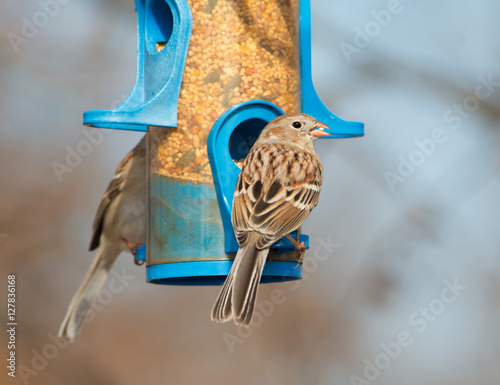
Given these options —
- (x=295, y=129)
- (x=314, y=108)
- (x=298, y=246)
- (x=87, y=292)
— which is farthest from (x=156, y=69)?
(x=87, y=292)

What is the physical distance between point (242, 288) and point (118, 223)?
2080 mm

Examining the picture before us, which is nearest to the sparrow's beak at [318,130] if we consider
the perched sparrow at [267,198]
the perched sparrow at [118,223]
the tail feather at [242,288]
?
the perched sparrow at [267,198]

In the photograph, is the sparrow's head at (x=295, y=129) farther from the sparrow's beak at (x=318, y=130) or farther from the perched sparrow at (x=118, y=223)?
the perched sparrow at (x=118, y=223)

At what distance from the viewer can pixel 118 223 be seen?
6.14m

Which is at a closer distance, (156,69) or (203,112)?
(203,112)

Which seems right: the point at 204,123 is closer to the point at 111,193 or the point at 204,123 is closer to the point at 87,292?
the point at 111,193

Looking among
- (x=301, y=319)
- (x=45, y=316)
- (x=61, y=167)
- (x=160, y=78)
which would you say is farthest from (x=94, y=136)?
(x=160, y=78)

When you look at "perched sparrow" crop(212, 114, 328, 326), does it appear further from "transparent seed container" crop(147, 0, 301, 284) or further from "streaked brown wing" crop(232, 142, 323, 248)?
"transparent seed container" crop(147, 0, 301, 284)

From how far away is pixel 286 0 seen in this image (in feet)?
17.3

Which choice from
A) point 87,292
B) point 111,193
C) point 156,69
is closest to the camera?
point 156,69

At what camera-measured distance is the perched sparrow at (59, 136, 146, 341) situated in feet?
19.9

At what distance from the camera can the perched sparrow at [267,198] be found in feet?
14.1

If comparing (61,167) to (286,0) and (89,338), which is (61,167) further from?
(286,0)

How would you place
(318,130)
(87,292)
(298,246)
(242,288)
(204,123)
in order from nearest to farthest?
(242,288)
(298,246)
(204,123)
(318,130)
(87,292)
